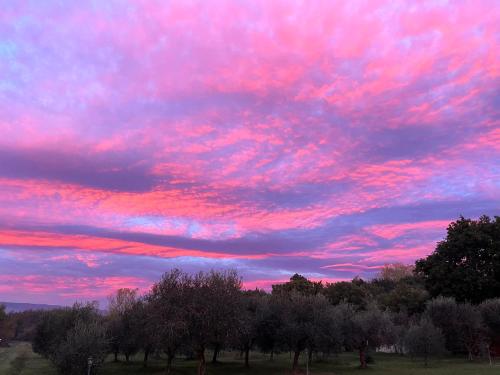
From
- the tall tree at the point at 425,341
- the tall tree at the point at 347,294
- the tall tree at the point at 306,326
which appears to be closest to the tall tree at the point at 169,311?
the tall tree at the point at 306,326

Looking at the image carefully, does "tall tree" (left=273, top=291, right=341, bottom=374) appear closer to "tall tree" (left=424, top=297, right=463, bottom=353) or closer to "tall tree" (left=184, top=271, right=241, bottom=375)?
"tall tree" (left=184, top=271, right=241, bottom=375)

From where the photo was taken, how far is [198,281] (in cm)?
5381

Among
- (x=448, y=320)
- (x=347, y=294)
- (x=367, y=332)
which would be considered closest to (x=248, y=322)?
(x=367, y=332)

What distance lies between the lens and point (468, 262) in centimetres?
8169

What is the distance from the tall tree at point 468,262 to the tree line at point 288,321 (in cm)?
18

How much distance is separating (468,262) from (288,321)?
43.7 meters

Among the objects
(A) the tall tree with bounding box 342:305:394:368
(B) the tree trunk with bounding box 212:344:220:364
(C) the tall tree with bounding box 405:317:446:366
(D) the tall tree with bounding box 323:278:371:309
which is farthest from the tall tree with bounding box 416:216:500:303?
(B) the tree trunk with bounding box 212:344:220:364

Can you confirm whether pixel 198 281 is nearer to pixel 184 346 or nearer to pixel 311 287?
pixel 184 346

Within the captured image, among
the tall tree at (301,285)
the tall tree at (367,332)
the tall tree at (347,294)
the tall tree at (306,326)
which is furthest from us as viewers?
the tall tree at (301,285)

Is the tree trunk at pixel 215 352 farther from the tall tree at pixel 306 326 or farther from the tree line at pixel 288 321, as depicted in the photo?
the tall tree at pixel 306 326

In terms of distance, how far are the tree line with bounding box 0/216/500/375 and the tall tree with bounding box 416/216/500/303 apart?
0.18m

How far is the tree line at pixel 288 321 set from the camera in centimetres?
5022

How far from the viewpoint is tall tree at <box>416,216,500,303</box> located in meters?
78.9

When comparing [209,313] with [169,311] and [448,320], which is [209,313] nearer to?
[169,311]
